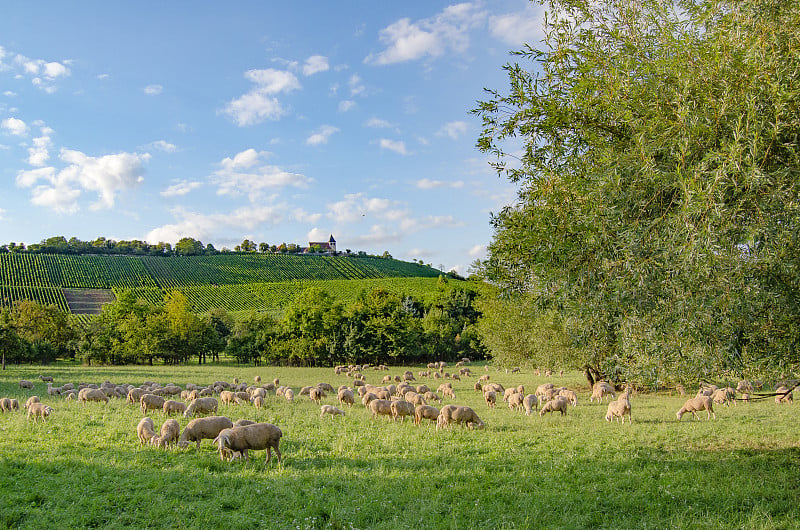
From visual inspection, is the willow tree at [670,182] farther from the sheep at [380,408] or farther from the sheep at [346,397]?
the sheep at [346,397]

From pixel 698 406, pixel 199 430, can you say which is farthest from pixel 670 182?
pixel 698 406

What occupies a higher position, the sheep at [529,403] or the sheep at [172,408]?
the sheep at [172,408]

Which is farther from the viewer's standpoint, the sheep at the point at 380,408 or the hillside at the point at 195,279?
the hillside at the point at 195,279

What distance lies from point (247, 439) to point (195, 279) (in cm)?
13116

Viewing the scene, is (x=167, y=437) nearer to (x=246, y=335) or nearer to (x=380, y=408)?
(x=380, y=408)

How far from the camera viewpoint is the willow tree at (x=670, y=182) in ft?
22.4

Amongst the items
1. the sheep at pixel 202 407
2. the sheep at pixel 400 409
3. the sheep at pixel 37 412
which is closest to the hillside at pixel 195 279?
the sheep at pixel 37 412

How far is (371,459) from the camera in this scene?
12078 millimetres

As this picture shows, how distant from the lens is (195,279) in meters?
132

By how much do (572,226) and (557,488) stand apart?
209 inches

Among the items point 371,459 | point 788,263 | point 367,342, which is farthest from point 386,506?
point 367,342

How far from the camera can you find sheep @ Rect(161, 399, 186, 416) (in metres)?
17.9

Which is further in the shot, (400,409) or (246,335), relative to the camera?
(246,335)

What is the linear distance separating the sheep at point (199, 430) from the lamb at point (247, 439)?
1335 millimetres
